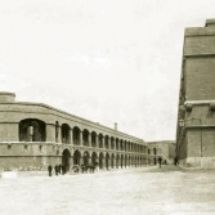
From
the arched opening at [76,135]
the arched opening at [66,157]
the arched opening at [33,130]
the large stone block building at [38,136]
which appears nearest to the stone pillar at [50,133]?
the large stone block building at [38,136]

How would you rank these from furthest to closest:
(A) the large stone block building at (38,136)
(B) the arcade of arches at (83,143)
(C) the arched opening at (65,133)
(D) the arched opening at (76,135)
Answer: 1. (D) the arched opening at (76,135)
2. (C) the arched opening at (65,133)
3. (B) the arcade of arches at (83,143)
4. (A) the large stone block building at (38,136)

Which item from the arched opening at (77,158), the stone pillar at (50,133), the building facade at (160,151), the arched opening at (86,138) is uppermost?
the stone pillar at (50,133)

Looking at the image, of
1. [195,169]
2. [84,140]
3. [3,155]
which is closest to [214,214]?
[195,169]

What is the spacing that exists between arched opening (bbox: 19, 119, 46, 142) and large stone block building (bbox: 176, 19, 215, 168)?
1578 cm

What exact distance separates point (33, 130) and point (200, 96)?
18784mm

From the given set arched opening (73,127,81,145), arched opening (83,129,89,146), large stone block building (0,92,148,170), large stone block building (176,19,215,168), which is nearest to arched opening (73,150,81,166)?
large stone block building (0,92,148,170)

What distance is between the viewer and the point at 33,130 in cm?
3859

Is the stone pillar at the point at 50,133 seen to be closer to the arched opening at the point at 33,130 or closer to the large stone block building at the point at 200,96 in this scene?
the arched opening at the point at 33,130

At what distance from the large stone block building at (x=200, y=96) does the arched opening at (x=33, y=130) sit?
1578 cm

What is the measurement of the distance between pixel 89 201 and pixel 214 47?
55.6ft

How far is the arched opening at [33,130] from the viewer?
36969 millimetres

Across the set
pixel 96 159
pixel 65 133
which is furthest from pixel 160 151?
pixel 65 133

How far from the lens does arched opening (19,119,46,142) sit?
121 feet

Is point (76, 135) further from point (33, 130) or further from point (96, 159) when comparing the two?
point (33, 130)
